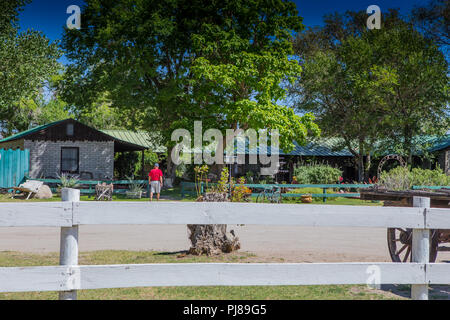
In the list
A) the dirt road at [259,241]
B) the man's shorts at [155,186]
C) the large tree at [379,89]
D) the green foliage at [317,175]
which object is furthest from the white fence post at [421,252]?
the large tree at [379,89]

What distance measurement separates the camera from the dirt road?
8.74 meters

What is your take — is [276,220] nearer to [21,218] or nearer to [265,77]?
[21,218]

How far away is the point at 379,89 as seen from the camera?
33.9m

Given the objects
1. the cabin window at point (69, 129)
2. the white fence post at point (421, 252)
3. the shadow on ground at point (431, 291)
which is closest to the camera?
the white fence post at point (421, 252)

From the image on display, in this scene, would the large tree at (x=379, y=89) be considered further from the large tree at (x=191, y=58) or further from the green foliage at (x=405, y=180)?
the green foliage at (x=405, y=180)

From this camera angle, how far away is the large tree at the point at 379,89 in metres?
33.3

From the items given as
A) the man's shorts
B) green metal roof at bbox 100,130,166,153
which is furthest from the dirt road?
green metal roof at bbox 100,130,166,153

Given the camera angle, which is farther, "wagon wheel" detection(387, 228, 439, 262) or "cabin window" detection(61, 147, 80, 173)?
"cabin window" detection(61, 147, 80, 173)

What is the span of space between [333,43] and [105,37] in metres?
25.3

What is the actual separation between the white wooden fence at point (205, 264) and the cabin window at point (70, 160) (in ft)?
89.5

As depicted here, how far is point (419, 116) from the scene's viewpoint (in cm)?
3419

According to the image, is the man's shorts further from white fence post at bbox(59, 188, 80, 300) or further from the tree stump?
white fence post at bbox(59, 188, 80, 300)

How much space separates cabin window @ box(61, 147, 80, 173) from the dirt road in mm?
18047
